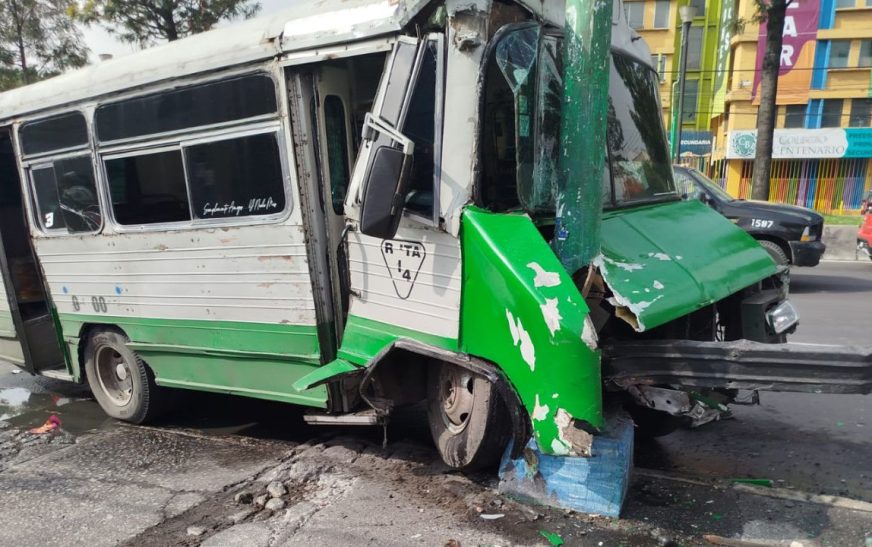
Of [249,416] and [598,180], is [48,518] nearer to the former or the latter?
[249,416]

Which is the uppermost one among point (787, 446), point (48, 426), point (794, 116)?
point (794, 116)

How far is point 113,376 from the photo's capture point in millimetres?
5359

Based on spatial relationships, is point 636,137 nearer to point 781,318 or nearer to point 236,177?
point 781,318

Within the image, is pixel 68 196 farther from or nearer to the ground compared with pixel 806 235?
farther from the ground

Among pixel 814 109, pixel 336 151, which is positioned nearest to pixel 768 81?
pixel 336 151

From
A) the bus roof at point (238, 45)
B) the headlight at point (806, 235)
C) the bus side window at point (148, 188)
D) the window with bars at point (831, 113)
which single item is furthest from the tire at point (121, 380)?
the window with bars at point (831, 113)

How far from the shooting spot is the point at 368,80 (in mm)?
3676

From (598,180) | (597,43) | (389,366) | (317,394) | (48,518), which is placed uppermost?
(597,43)

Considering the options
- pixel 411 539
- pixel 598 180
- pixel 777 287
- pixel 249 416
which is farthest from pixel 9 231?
pixel 777 287

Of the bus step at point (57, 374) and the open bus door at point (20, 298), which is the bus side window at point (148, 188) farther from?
the bus step at point (57, 374)

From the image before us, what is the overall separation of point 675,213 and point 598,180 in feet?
3.69

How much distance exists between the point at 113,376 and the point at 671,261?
15.5 feet

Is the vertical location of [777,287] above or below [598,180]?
below

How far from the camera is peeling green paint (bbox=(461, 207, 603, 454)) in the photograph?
2.62 metres
